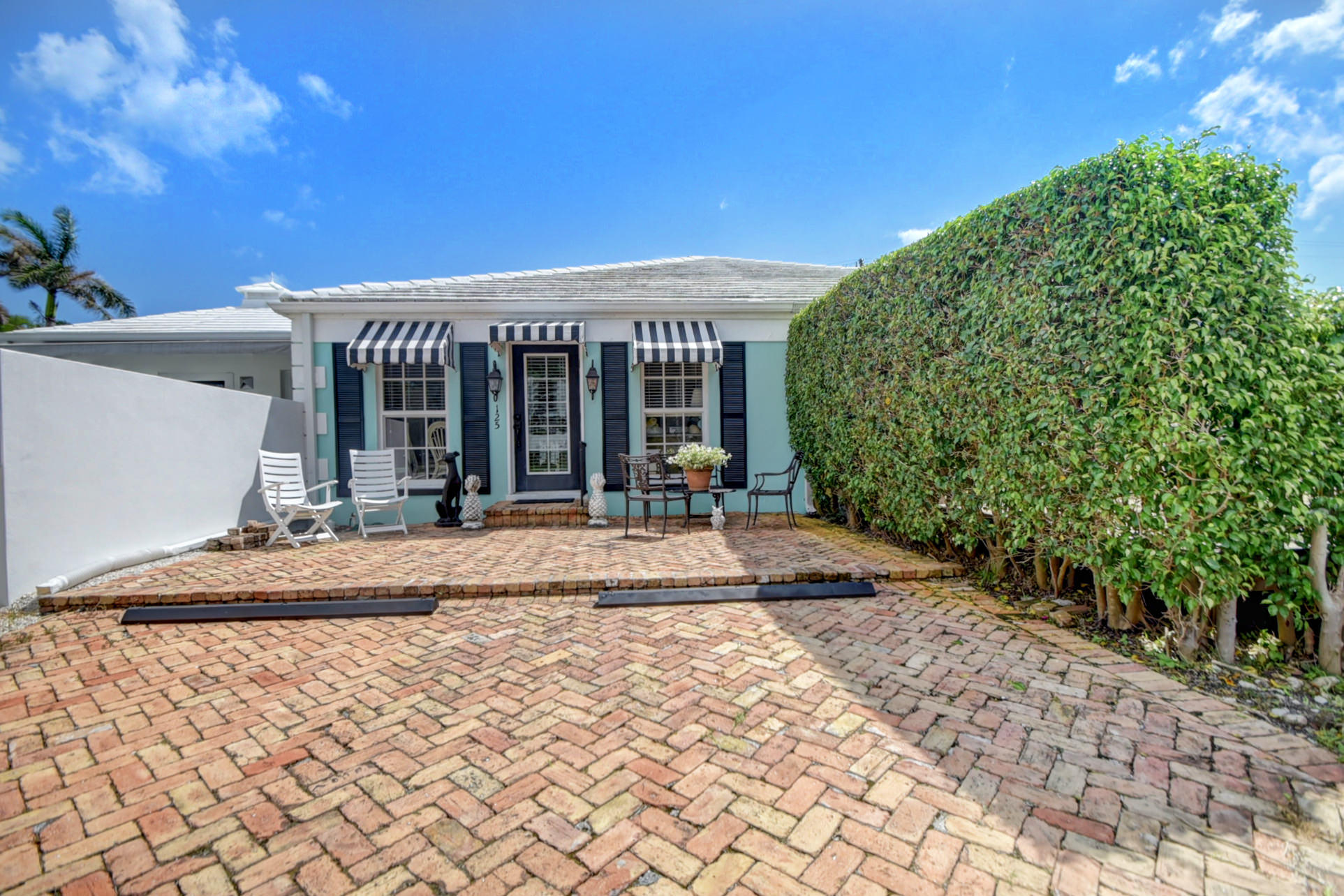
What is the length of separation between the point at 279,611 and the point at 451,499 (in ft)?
12.6

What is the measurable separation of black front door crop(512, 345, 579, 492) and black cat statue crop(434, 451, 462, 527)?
3.03ft

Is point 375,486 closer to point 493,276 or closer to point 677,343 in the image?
point 493,276

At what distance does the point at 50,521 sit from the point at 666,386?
23.0ft

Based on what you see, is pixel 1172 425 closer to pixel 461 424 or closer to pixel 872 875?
pixel 872 875

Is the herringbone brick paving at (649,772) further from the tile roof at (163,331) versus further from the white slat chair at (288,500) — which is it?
the tile roof at (163,331)

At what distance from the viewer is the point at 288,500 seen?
22.3 feet

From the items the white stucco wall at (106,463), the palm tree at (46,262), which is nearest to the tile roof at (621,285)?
the white stucco wall at (106,463)

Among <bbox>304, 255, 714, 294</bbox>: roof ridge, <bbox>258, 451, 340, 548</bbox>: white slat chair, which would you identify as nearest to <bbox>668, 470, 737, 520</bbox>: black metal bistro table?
<bbox>258, 451, 340, 548</bbox>: white slat chair

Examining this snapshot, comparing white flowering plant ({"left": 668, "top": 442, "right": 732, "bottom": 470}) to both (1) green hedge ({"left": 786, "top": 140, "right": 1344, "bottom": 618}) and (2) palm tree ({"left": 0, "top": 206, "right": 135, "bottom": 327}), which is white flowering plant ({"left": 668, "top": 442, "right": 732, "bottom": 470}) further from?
(2) palm tree ({"left": 0, "top": 206, "right": 135, "bottom": 327})

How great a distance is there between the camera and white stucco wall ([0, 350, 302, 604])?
4.34 metres

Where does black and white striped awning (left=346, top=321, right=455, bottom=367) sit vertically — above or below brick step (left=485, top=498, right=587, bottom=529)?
above

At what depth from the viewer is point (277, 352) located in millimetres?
10375

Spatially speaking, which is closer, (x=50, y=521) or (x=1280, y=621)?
(x=1280, y=621)

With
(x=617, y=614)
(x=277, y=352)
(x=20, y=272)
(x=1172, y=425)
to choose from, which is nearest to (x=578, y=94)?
(x=277, y=352)
